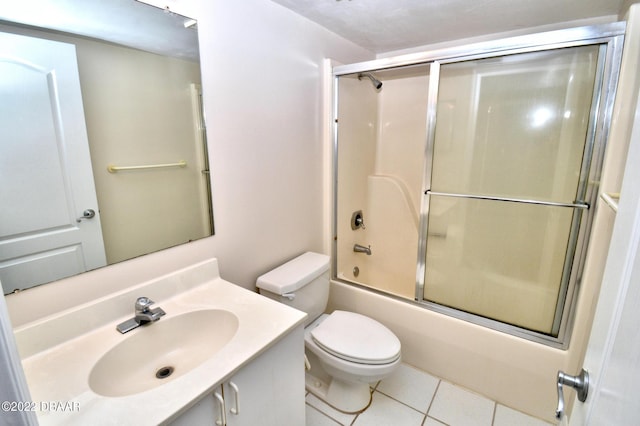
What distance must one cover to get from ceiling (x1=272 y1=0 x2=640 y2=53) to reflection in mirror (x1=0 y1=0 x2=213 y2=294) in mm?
780

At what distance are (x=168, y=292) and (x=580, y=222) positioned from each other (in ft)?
6.20

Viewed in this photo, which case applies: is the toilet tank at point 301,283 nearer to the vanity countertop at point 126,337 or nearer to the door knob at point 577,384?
the vanity countertop at point 126,337

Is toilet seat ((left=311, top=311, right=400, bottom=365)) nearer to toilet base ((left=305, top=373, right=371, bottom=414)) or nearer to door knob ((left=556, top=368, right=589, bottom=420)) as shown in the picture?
toilet base ((left=305, top=373, right=371, bottom=414))

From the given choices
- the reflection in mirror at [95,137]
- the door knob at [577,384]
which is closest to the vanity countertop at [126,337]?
the reflection in mirror at [95,137]

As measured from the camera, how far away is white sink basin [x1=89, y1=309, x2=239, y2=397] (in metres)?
0.96

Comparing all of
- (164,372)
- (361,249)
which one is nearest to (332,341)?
(164,372)

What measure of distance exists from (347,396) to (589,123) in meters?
1.81

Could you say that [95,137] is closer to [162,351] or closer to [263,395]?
[162,351]

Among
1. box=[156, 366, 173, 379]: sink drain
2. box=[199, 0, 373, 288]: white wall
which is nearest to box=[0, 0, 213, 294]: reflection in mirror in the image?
box=[199, 0, 373, 288]: white wall

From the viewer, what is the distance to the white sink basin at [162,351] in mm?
961

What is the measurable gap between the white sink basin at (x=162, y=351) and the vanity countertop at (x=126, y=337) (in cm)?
3

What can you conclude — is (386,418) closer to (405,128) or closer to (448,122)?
(448,122)

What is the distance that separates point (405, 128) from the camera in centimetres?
254

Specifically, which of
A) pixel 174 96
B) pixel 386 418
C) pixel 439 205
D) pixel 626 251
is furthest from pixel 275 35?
pixel 386 418
